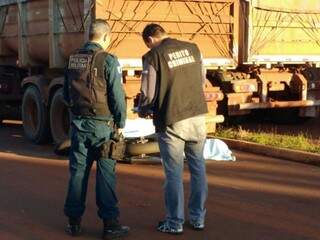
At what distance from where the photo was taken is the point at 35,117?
12.9 meters

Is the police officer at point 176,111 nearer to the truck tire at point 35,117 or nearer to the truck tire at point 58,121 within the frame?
the truck tire at point 58,121

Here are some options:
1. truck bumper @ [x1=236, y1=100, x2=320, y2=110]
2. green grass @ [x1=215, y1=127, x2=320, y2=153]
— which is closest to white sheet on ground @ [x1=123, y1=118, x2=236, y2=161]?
green grass @ [x1=215, y1=127, x2=320, y2=153]

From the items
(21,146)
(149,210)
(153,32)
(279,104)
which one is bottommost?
(149,210)

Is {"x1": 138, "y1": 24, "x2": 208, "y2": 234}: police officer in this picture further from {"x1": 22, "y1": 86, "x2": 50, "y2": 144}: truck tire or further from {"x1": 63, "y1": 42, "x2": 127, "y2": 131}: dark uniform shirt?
{"x1": 22, "y1": 86, "x2": 50, "y2": 144}: truck tire

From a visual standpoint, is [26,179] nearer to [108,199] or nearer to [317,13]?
[108,199]

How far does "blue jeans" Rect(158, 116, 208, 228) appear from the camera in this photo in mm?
6418

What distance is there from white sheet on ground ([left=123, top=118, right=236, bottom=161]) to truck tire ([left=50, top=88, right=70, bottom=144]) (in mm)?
1728

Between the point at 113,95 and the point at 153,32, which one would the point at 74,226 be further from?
the point at 153,32

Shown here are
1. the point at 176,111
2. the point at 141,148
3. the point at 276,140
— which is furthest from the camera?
the point at 276,140

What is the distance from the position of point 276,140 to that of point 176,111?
16.9 ft

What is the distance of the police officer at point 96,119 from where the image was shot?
6270 mm

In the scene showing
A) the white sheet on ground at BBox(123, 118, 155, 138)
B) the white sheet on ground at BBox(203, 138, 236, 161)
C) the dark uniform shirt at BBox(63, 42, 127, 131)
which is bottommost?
the white sheet on ground at BBox(203, 138, 236, 161)

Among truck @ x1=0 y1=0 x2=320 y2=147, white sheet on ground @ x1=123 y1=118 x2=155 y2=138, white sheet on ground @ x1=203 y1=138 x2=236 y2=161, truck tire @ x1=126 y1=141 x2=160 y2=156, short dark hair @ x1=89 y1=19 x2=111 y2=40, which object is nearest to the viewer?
short dark hair @ x1=89 y1=19 x2=111 y2=40

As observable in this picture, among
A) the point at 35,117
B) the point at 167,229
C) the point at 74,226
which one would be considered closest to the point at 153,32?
the point at 167,229
